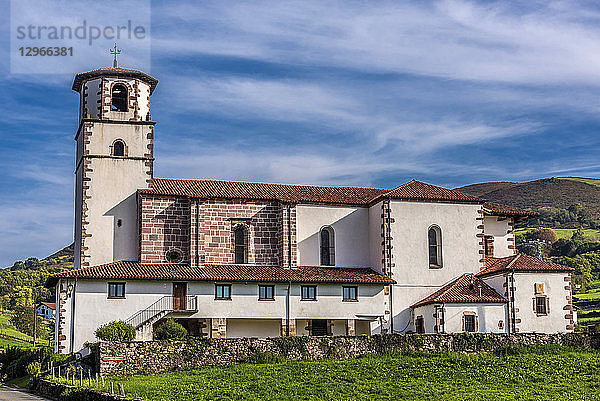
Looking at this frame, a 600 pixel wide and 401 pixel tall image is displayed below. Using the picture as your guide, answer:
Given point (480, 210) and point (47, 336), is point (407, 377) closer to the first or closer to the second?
point (480, 210)

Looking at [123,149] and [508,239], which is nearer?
[123,149]

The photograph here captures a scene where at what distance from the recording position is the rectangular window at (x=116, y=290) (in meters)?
45.8

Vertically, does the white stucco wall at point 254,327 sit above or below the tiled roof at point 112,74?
below

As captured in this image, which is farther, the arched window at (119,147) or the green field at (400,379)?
the arched window at (119,147)

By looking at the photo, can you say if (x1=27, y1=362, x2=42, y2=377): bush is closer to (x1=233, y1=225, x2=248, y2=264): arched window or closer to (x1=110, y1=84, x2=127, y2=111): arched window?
(x1=233, y1=225, x2=248, y2=264): arched window

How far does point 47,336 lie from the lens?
9594cm

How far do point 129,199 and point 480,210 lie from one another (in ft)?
76.7

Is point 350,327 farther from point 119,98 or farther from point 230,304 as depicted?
point 119,98

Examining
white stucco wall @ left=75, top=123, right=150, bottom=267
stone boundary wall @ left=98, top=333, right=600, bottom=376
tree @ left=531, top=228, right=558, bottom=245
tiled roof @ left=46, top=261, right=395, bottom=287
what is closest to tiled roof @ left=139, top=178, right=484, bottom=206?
white stucco wall @ left=75, top=123, right=150, bottom=267

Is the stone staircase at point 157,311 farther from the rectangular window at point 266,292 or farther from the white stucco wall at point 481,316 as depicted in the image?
the white stucco wall at point 481,316

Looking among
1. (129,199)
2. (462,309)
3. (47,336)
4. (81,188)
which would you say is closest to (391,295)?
(462,309)

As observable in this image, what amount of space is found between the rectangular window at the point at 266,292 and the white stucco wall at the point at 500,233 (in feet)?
54.9

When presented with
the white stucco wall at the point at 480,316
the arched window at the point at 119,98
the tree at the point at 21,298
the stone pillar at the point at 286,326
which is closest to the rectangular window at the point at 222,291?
the stone pillar at the point at 286,326

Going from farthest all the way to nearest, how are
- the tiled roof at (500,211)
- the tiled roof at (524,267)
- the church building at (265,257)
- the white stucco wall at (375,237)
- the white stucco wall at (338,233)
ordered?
the tiled roof at (500,211) < the white stucco wall at (338,233) < the white stucco wall at (375,237) < the tiled roof at (524,267) < the church building at (265,257)
